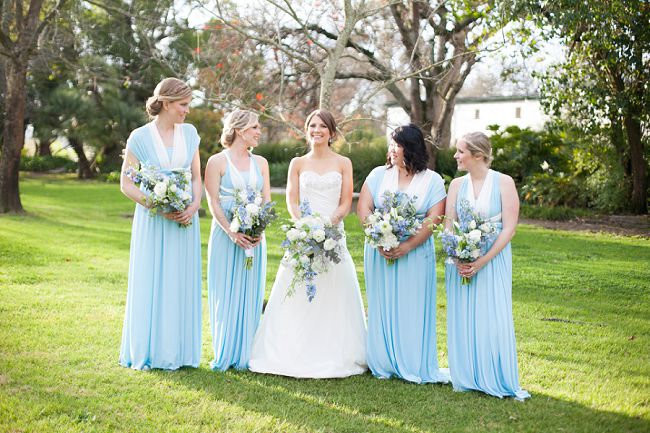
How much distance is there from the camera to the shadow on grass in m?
4.81

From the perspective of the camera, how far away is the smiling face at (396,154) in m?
5.79

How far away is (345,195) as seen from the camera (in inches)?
242

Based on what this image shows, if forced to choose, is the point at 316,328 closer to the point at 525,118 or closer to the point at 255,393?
the point at 255,393

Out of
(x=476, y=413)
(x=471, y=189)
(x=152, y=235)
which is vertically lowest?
(x=476, y=413)

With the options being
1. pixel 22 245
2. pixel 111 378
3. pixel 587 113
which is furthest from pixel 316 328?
pixel 587 113

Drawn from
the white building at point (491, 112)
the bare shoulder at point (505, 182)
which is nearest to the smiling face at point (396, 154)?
the bare shoulder at point (505, 182)

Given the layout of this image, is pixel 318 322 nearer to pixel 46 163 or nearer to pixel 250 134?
pixel 250 134

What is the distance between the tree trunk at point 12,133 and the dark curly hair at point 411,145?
1399 cm

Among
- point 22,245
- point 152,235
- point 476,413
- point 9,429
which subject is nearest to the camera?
point 9,429

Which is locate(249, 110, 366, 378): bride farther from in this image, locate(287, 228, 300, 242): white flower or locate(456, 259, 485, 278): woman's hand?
locate(456, 259, 485, 278): woman's hand

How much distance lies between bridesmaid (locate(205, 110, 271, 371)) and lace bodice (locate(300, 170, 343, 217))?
1.26ft

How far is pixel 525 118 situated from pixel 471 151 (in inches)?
1192

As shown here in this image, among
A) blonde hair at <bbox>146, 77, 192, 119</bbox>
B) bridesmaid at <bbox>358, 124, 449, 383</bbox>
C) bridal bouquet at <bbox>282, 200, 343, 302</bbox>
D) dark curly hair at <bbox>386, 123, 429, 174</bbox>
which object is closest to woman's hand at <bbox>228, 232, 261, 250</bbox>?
bridal bouquet at <bbox>282, 200, 343, 302</bbox>

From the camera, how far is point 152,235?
19.4ft
